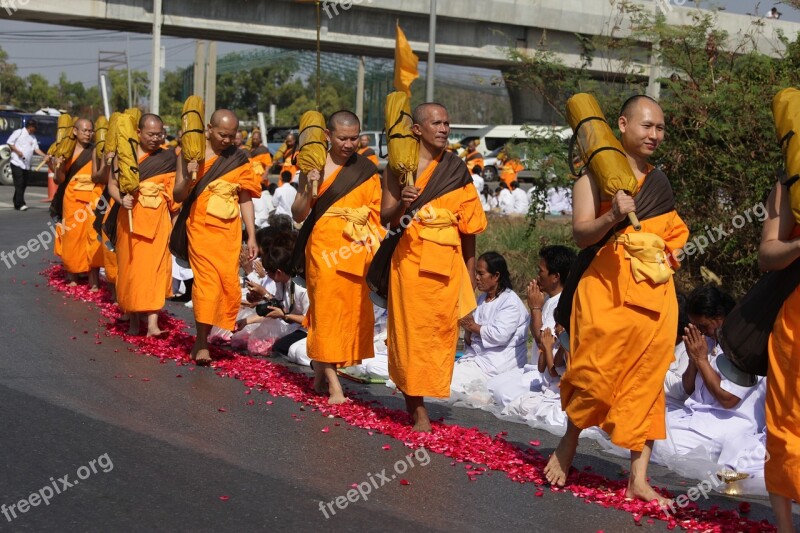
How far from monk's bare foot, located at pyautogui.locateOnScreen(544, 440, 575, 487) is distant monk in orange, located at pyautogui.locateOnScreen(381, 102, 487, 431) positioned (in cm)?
106

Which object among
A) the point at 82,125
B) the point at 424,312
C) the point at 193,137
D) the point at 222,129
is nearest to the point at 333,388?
the point at 424,312

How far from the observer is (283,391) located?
25.4 feet

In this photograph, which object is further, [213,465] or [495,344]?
[495,344]

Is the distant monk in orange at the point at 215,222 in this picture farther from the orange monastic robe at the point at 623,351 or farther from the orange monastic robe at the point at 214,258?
the orange monastic robe at the point at 623,351

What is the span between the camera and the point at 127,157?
941cm

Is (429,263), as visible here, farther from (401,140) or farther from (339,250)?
(339,250)

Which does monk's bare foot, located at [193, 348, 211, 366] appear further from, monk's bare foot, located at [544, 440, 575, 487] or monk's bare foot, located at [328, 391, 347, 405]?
monk's bare foot, located at [544, 440, 575, 487]

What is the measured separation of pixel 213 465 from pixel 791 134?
→ 3.32 metres

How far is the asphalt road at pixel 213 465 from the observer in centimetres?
496

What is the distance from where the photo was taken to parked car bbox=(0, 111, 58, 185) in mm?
29547

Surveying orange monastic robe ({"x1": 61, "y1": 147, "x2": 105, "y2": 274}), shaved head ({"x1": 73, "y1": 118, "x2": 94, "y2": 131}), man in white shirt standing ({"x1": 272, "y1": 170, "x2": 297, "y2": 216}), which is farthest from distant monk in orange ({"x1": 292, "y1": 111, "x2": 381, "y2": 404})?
Result: man in white shirt standing ({"x1": 272, "y1": 170, "x2": 297, "y2": 216})

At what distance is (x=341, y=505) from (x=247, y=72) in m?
60.3

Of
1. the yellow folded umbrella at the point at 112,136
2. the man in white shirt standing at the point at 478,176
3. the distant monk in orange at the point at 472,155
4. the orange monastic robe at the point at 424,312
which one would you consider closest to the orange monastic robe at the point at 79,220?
the yellow folded umbrella at the point at 112,136

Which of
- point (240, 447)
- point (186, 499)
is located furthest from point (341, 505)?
point (240, 447)
